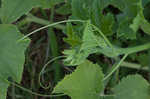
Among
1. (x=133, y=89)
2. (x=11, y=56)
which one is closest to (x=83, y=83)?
(x=133, y=89)

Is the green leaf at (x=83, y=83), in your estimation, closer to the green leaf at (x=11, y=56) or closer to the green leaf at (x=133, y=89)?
the green leaf at (x=133, y=89)

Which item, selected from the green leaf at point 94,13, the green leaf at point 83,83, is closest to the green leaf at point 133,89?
the green leaf at point 83,83

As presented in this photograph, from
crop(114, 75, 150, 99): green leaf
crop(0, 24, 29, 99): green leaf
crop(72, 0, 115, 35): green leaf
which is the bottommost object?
crop(114, 75, 150, 99): green leaf

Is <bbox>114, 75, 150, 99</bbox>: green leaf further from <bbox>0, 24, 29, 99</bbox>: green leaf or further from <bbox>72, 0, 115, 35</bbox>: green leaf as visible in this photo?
<bbox>0, 24, 29, 99</bbox>: green leaf

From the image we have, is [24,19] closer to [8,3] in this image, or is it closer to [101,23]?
[8,3]

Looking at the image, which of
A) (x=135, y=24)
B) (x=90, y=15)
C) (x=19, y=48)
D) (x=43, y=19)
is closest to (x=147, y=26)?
(x=135, y=24)

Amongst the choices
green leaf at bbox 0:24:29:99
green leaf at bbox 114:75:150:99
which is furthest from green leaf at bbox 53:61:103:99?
green leaf at bbox 0:24:29:99
